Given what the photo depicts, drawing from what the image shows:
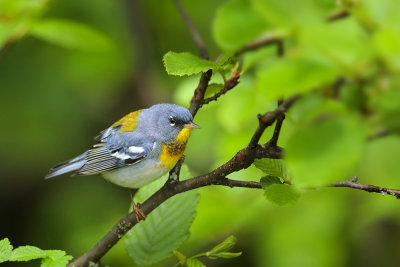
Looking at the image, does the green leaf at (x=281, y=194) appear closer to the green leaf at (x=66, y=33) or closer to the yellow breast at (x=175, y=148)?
the yellow breast at (x=175, y=148)

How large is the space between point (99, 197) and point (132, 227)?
140 inches

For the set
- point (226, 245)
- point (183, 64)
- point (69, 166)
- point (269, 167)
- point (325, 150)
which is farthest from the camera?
point (69, 166)

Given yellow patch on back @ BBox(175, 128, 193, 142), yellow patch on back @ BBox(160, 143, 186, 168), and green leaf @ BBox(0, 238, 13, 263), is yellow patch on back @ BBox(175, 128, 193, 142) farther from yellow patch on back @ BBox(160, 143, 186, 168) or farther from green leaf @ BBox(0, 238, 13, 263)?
green leaf @ BBox(0, 238, 13, 263)

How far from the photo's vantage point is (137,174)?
8.92ft

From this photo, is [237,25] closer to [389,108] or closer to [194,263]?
[389,108]

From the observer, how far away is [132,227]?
184 cm

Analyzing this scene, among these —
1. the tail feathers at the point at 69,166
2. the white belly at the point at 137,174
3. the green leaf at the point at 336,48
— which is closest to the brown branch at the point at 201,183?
the green leaf at the point at 336,48

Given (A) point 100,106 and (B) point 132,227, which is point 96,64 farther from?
(B) point 132,227

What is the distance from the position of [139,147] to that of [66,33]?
2.42 ft

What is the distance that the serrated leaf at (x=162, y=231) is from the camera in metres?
1.77

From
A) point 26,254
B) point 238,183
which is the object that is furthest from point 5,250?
point 238,183

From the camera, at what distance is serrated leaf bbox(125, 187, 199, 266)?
1773 mm

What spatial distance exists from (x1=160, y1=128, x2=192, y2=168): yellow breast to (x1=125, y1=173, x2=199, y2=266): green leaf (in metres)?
0.72

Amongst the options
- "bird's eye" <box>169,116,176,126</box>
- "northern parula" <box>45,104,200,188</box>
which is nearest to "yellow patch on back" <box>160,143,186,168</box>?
"northern parula" <box>45,104,200,188</box>
